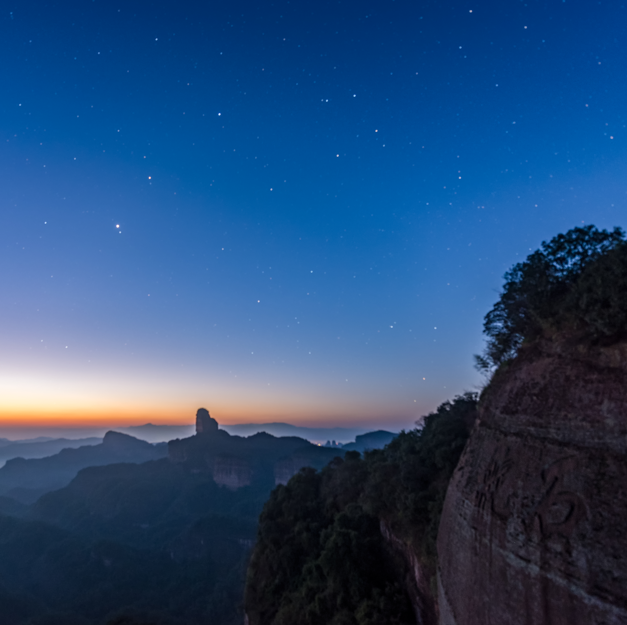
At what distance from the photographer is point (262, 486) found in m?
148

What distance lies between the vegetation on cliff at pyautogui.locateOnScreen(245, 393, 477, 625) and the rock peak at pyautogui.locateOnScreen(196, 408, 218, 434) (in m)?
162

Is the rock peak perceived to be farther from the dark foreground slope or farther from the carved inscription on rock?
the carved inscription on rock

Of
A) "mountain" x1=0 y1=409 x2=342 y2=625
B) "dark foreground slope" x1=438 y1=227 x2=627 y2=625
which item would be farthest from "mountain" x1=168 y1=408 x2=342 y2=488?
"dark foreground slope" x1=438 y1=227 x2=627 y2=625

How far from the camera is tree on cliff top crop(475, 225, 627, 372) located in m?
8.72

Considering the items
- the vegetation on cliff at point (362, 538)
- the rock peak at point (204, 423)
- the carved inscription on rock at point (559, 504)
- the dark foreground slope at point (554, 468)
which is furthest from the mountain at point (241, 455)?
the carved inscription on rock at point (559, 504)

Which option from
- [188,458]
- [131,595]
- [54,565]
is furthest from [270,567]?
[188,458]

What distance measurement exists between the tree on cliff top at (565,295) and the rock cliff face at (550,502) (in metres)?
0.78

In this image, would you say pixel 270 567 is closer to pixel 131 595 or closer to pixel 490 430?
pixel 490 430

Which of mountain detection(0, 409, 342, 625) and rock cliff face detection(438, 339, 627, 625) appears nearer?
rock cliff face detection(438, 339, 627, 625)

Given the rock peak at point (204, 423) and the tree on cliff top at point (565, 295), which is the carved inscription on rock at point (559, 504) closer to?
the tree on cliff top at point (565, 295)

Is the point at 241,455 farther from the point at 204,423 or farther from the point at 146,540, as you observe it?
the point at 146,540

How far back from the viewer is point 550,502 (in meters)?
8.18

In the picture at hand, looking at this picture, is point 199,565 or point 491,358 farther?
point 199,565

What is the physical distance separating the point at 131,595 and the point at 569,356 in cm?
10187
